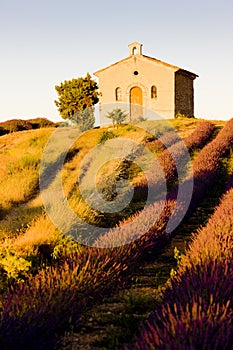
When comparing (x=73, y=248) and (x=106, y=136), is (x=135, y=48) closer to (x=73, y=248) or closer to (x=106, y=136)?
(x=106, y=136)

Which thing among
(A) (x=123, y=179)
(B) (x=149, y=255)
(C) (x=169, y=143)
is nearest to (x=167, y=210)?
(B) (x=149, y=255)

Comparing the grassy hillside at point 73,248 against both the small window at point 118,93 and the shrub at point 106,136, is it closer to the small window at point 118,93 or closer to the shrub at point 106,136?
the shrub at point 106,136

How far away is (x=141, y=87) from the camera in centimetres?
3241

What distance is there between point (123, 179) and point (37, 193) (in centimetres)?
241

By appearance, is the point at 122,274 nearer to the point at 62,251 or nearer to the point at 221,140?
the point at 62,251

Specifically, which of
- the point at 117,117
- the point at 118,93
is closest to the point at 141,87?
the point at 118,93

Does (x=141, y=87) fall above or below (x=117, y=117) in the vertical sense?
above

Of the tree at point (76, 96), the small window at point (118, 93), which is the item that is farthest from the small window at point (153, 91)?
the tree at point (76, 96)

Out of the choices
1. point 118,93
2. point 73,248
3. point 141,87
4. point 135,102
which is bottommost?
point 73,248

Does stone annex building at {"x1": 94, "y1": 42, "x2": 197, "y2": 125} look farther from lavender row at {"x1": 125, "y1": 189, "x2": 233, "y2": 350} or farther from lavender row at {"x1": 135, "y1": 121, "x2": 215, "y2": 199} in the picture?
lavender row at {"x1": 125, "y1": 189, "x2": 233, "y2": 350}

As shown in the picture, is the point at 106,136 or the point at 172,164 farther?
the point at 106,136

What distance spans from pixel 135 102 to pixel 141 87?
42.8 inches

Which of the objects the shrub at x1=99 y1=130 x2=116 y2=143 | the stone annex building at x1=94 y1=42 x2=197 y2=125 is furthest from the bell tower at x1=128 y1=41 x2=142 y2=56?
the shrub at x1=99 y1=130 x2=116 y2=143

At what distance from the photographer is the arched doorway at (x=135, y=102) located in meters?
32.4
